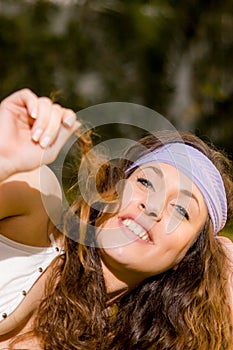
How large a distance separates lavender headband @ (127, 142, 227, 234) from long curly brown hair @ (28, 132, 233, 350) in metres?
0.03

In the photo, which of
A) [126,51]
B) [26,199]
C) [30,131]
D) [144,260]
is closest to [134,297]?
[144,260]

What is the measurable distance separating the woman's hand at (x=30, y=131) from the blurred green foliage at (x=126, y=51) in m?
2.16

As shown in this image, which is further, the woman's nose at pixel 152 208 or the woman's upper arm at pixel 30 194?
the woman's nose at pixel 152 208

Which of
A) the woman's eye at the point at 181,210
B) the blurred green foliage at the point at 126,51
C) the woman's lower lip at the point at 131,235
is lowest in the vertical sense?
the blurred green foliage at the point at 126,51

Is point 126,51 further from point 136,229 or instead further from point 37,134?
point 37,134

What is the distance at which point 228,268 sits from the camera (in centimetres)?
168

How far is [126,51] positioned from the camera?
3498 mm

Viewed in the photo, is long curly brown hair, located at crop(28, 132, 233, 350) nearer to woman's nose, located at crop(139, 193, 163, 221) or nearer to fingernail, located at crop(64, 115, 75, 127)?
woman's nose, located at crop(139, 193, 163, 221)

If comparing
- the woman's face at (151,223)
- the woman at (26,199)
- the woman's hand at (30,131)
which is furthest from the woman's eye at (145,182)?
the woman's hand at (30,131)

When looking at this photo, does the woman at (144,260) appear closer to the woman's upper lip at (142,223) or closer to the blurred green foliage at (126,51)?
the woman's upper lip at (142,223)

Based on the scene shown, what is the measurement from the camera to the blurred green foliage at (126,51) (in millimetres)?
3375

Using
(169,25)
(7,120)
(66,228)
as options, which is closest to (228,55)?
(169,25)

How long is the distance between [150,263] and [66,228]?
0.15m

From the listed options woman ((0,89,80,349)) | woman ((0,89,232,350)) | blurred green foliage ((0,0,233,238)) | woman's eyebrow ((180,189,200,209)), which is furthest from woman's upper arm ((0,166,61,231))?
blurred green foliage ((0,0,233,238))
